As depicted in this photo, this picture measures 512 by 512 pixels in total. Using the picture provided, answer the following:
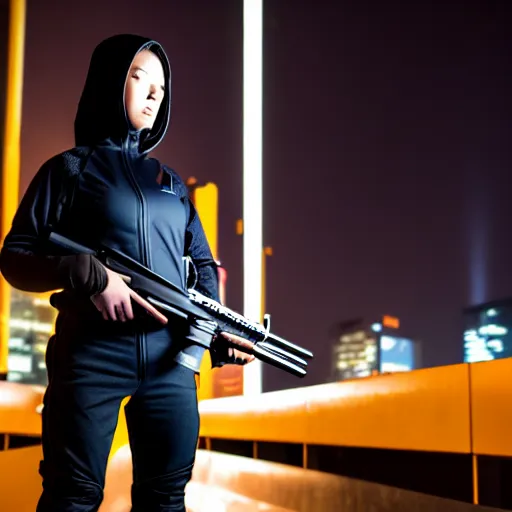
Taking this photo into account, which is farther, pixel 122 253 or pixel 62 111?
pixel 62 111

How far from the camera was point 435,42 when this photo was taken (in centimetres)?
356

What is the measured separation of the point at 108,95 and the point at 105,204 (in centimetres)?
27

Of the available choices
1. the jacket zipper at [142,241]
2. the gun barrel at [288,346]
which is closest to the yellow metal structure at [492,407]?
the gun barrel at [288,346]

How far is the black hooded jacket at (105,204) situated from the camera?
1275mm

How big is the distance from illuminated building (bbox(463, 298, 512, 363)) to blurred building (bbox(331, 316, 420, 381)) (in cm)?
37

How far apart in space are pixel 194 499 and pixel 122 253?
1.21m

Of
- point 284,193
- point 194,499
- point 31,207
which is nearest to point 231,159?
point 284,193

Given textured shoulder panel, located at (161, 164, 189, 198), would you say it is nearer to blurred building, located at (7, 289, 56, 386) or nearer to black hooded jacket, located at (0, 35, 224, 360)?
black hooded jacket, located at (0, 35, 224, 360)

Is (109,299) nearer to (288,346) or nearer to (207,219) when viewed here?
(288,346)

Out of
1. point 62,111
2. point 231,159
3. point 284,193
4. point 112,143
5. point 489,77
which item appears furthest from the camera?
point 284,193

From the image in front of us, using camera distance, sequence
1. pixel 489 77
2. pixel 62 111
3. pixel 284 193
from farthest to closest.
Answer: pixel 284 193 < pixel 489 77 < pixel 62 111

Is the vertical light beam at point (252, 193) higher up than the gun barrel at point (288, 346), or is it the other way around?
the vertical light beam at point (252, 193)

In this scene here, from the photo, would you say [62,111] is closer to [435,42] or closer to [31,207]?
[31,207]

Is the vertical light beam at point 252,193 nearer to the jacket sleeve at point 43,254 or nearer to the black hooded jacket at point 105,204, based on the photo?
the black hooded jacket at point 105,204
